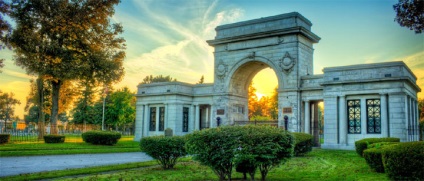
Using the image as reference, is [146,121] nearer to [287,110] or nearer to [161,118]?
[161,118]

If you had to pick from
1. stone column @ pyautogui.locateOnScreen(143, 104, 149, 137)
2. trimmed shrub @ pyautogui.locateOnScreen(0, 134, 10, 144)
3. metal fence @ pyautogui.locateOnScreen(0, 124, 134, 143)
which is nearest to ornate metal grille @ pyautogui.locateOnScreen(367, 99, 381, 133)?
stone column @ pyautogui.locateOnScreen(143, 104, 149, 137)

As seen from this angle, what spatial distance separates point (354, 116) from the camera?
22203 millimetres

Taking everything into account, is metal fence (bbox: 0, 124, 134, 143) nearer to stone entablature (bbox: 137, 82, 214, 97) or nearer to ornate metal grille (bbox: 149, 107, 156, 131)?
ornate metal grille (bbox: 149, 107, 156, 131)

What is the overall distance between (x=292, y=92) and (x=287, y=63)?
2257 millimetres

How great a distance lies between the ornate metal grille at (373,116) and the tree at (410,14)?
1199cm

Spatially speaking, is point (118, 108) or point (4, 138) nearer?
point (4, 138)

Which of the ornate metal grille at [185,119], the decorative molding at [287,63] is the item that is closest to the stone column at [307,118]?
the decorative molding at [287,63]

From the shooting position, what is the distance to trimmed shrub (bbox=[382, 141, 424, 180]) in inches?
289

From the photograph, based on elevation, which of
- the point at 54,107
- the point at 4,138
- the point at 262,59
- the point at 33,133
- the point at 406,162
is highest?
the point at 262,59

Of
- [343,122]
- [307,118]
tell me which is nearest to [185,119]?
[307,118]

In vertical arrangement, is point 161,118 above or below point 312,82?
below

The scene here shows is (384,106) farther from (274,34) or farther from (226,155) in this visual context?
(226,155)

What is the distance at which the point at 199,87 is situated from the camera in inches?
1259

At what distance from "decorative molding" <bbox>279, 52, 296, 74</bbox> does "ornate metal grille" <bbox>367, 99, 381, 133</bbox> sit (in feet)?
20.2
